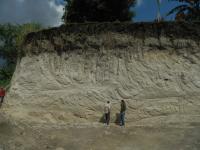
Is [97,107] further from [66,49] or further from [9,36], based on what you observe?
[9,36]

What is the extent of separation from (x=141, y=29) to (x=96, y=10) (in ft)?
32.1

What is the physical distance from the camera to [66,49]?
1803 centimetres

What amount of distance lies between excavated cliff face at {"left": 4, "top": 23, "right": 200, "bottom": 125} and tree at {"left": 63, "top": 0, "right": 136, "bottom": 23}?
849 centimetres

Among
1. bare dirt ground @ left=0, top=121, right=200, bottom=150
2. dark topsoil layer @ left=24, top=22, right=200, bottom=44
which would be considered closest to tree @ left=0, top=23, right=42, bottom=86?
dark topsoil layer @ left=24, top=22, right=200, bottom=44

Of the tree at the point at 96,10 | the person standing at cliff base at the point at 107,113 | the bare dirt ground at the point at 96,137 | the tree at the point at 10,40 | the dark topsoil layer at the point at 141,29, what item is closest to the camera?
the bare dirt ground at the point at 96,137

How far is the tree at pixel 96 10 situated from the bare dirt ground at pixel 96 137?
1292cm

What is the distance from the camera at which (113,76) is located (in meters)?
16.9

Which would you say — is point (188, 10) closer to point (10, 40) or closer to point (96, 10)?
point (96, 10)

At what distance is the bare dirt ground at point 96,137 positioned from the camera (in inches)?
507

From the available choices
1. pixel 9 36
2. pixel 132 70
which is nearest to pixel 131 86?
pixel 132 70

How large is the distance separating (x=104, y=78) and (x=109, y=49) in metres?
1.42

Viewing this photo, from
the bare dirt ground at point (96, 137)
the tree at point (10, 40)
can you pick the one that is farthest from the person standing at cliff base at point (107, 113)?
the tree at point (10, 40)

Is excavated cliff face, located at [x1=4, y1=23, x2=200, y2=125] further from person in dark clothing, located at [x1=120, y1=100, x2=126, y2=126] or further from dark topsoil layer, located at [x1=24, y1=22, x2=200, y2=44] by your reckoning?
person in dark clothing, located at [x1=120, y1=100, x2=126, y2=126]

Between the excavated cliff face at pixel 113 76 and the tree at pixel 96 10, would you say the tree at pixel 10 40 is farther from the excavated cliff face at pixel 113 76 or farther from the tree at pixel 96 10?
the excavated cliff face at pixel 113 76
